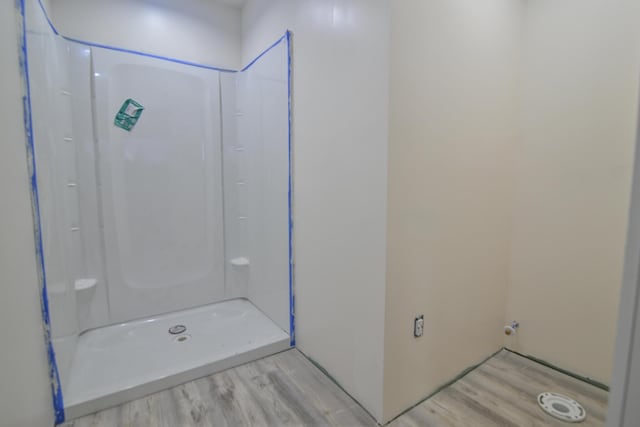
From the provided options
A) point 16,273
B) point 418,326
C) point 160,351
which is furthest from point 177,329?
point 418,326

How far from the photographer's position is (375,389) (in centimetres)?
147

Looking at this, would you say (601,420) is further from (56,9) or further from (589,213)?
(56,9)

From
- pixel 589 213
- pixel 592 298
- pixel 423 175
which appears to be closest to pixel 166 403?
pixel 423 175

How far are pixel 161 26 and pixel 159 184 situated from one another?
46.9 inches

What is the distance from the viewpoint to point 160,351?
2.00 meters

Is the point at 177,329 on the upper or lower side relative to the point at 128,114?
lower

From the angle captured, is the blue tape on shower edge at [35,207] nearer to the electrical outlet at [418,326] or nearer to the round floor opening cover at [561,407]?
the electrical outlet at [418,326]

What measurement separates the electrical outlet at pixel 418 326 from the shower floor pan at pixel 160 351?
95cm

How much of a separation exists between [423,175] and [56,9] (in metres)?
2.55

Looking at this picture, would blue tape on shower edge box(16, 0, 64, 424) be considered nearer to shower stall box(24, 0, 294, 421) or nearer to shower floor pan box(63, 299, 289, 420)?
shower stall box(24, 0, 294, 421)

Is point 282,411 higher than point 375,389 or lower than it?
lower

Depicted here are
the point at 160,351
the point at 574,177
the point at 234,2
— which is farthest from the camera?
the point at 234,2

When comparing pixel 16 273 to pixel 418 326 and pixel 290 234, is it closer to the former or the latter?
pixel 290 234

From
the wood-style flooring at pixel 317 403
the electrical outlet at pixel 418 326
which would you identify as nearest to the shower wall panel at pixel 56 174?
the wood-style flooring at pixel 317 403
